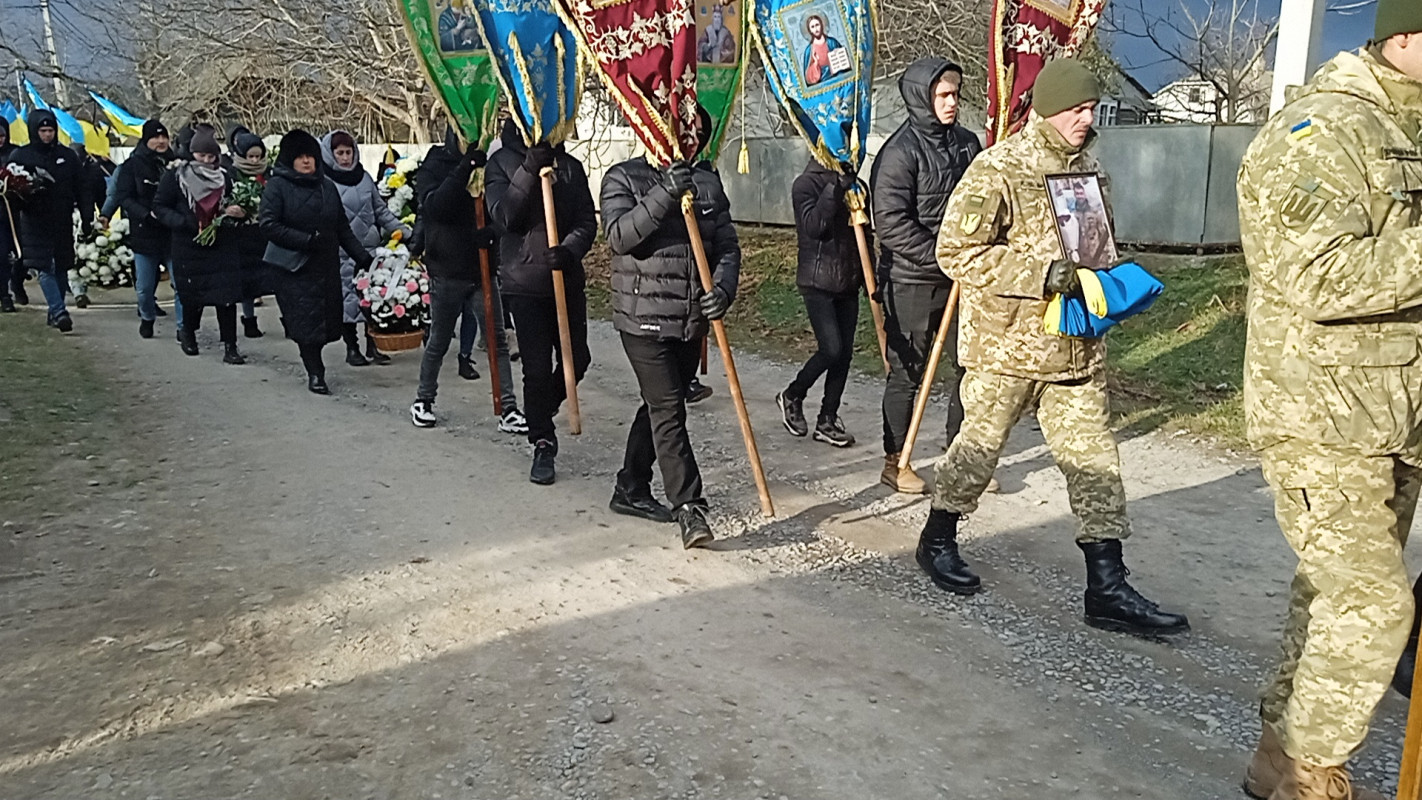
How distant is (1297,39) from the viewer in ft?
29.5

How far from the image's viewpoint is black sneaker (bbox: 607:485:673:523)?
16.9ft

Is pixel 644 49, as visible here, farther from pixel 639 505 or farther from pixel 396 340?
pixel 396 340

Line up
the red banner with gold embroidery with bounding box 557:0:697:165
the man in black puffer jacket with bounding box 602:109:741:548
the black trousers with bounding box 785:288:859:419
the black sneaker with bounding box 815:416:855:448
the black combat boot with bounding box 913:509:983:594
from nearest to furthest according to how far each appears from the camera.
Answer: the black combat boot with bounding box 913:509:983:594 → the man in black puffer jacket with bounding box 602:109:741:548 → the red banner with gold embroidery with bounding box 557:0:697:165 → the black trousers with bounding box 785:288:859:419 → the black sneaker with bounding box 815:416:855:448

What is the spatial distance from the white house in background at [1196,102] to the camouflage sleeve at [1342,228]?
12.2 meters

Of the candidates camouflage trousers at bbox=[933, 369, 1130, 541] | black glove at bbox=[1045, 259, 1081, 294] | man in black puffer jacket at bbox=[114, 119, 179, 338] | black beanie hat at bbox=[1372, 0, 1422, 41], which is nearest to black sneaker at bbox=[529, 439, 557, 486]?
camouflage trousers at bbox=[933, 369, 1130, 541]

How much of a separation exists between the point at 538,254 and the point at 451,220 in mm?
1509

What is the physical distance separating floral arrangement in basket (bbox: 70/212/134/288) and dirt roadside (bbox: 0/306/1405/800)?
309 inches

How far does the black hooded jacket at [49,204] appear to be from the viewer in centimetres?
1059

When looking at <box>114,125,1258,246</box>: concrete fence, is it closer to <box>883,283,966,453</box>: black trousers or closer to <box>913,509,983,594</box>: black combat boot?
<box>883,283,966,453</box>: black trousers

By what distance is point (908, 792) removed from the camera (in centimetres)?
295

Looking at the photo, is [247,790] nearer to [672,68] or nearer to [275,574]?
[275,574]

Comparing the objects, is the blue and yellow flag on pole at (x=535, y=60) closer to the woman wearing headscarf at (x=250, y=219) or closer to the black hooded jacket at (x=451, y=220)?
the black hooded jacket at (x=451, y=220)

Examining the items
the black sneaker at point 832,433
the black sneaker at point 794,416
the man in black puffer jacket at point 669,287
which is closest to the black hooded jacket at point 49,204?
the black sneaker at point 794,416

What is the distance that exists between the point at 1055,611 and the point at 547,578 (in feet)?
6.47
